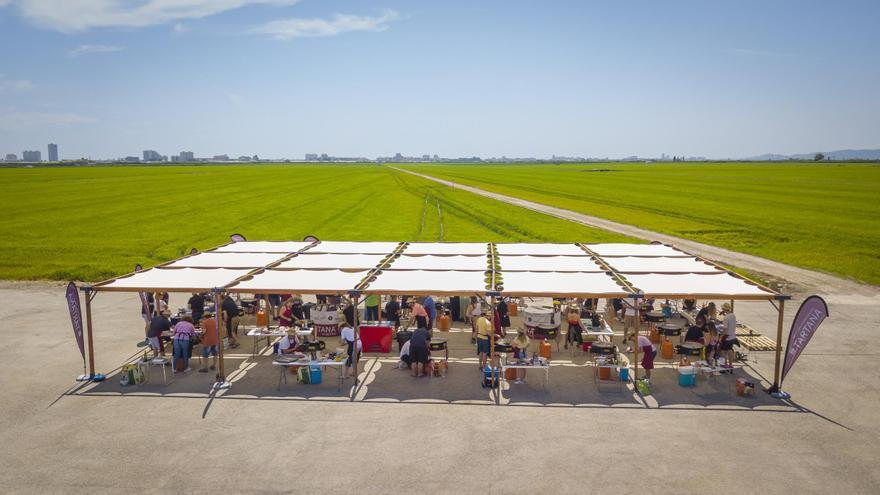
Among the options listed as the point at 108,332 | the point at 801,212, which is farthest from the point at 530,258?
the point at 801,212

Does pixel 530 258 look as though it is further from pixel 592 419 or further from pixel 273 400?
pixel 273 400

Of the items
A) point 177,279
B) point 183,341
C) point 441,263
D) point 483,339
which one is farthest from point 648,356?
point 177,279

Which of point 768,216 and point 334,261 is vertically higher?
point 334,261

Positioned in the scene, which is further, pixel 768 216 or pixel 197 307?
pixel 768 216

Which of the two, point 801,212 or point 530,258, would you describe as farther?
point 801,212

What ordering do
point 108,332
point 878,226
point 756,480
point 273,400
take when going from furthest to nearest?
1. point 878,226
2. point 108,332
3. point 273,400
4. point 756,480

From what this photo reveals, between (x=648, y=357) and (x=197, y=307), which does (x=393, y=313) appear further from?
(x=648, y=357)

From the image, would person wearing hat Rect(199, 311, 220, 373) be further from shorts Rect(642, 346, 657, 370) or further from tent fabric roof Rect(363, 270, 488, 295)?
shorts Rect(642, 346, 657, 370)
